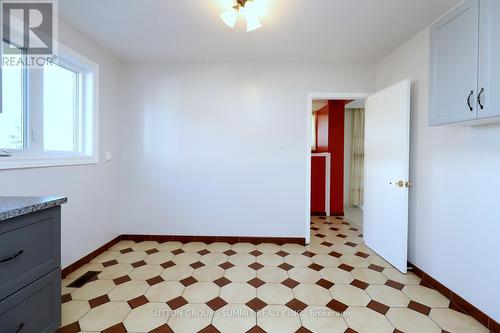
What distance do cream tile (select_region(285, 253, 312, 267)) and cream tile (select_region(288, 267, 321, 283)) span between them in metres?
0.09

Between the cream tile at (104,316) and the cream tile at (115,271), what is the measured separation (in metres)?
0.49

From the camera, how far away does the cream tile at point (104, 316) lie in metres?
1.66

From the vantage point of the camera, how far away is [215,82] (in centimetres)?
321

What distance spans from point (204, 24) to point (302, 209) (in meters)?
2.42

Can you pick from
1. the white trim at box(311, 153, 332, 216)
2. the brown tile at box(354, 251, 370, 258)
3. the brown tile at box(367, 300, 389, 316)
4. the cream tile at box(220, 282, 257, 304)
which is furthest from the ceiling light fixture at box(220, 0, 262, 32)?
the white trim at box(311, 153, 332, 216)

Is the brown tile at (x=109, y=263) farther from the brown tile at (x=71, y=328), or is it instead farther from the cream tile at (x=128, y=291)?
the brown tile at (x=71, y=328)

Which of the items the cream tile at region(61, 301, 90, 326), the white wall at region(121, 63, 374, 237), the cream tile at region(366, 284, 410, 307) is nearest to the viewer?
the cream tile at region(61, 301, 90, 326)

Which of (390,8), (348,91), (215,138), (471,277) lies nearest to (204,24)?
(215,138)

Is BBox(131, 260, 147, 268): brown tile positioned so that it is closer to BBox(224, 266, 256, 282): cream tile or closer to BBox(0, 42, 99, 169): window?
BBox(224, 266, 256, 282): cream tile

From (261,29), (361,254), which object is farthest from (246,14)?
(361,254)

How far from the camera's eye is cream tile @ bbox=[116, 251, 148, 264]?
268 centimetres

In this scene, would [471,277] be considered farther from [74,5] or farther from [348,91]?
[74,5]

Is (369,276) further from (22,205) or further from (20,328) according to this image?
(22,205)

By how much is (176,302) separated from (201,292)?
8.8 inches
